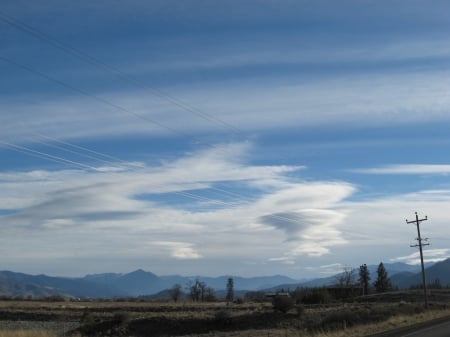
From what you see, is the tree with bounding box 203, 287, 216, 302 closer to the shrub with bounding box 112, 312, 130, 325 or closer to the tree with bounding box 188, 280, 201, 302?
the tree with bounding box 188, 280, 201, 302

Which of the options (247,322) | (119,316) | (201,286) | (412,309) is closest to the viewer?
(412,309)

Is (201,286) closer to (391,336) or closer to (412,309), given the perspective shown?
(412,309)

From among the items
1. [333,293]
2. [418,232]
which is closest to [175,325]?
[418,232]

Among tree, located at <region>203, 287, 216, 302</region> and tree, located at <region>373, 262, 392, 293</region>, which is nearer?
tree, located at <region>373, 262, 392, 293</region>

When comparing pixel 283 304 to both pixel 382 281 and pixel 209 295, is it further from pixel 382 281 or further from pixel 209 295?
pixel 209 295

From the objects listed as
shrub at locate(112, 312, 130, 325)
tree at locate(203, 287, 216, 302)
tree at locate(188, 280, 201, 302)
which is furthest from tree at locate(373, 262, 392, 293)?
shrub at locate(112, 312, 130, 325)

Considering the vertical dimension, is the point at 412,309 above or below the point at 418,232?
below

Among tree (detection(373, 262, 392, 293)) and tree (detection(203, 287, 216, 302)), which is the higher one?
tree (detection(373, 262, 392, 293))

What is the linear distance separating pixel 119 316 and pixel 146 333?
18.6 ft

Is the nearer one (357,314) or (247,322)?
(357,314)

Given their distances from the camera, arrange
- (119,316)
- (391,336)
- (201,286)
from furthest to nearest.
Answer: (201,286)
(119,316)
(391,336)

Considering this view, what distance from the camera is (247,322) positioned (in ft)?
209

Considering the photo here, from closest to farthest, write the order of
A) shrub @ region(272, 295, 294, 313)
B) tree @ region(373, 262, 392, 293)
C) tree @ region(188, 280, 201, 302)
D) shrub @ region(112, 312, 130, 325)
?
1. shrub @ region(272, 295, 294, 313)
2. shrub @ region(112, 312, 130, 325)
3. tree @ region(373, 262, 392, 293)
4. tree @ region(188, 280, 201, 302)

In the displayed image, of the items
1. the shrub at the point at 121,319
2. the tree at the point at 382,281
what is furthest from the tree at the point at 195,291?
the shrub at the point at 121,319
